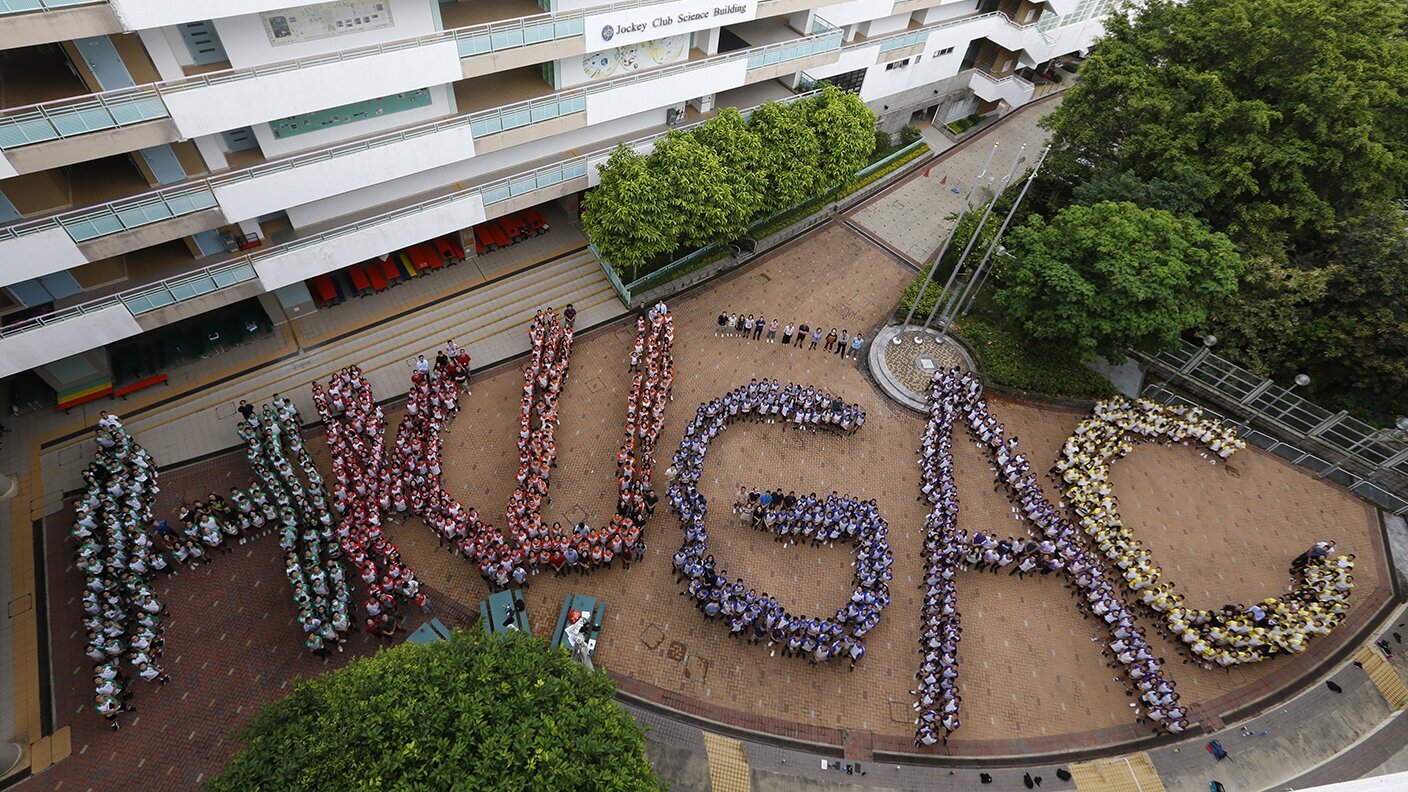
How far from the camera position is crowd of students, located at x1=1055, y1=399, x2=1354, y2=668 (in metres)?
19.1

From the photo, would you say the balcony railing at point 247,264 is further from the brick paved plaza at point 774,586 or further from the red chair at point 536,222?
the brick paved plaza at point 774,586

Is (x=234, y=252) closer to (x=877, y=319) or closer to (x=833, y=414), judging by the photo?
(x=833, y=414)

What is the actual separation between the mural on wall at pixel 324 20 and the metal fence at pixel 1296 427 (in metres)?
29.8

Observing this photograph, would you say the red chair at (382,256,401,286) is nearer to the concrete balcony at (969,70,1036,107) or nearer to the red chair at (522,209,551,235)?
the red chair at (522,209,551,235)

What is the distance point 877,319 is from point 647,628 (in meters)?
16.2

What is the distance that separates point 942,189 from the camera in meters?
35.2

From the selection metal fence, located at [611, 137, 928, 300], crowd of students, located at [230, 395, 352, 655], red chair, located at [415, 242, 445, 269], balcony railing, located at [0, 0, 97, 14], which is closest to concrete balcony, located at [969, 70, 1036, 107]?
metal fence, located at [611, 137, 928, 300]

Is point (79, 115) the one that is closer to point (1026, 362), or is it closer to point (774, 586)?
point (774, 586)

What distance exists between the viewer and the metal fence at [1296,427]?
22.8m

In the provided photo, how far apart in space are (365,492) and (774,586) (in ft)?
41.0

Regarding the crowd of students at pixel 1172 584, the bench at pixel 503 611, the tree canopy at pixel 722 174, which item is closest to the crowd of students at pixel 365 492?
the bench at pixel 503 611

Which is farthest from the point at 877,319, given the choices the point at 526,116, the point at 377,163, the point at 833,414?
the point at 377,163

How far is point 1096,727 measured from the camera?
18.1 meters

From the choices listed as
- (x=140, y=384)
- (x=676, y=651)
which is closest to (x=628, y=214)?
(x=676, y=651)
